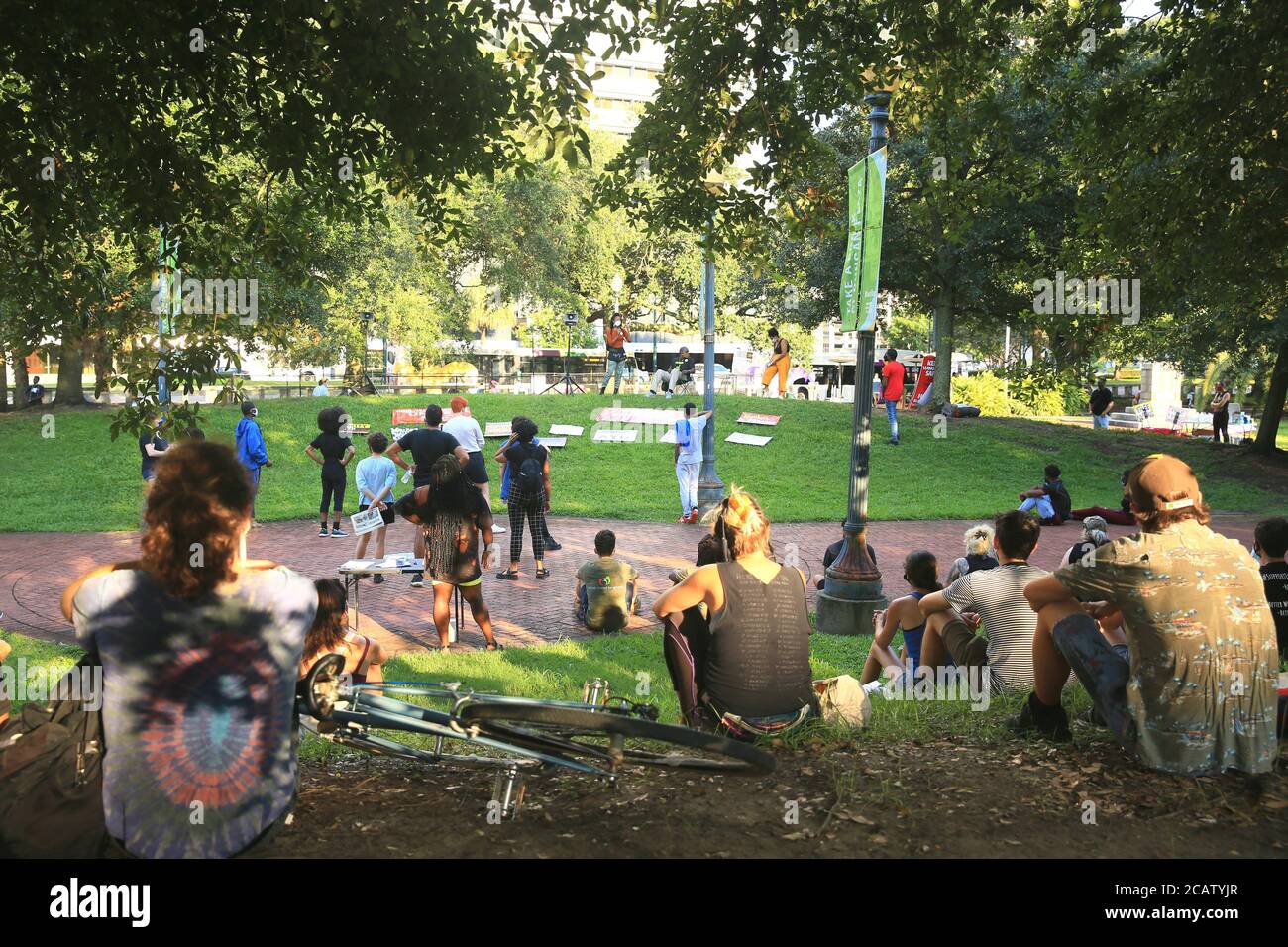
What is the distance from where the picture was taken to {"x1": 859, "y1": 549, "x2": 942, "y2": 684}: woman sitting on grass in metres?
6.76

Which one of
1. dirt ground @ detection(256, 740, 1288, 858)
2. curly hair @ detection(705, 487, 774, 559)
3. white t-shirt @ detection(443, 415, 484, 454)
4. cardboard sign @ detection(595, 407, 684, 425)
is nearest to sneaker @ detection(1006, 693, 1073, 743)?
dirt ground @ detection(256, 740, 1288, 858)

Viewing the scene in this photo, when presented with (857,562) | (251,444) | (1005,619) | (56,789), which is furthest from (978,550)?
(251,444)

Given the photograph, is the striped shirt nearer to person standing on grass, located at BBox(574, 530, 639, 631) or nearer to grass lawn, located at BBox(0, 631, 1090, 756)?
grass lawn, located at BBox(0, 631, 1090, 756)

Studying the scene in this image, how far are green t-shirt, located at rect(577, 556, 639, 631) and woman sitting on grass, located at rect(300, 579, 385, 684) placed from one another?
378 centimetres

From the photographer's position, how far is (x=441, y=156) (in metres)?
6.16

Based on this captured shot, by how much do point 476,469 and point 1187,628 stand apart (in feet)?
30.3

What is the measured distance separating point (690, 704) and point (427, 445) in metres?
6.84

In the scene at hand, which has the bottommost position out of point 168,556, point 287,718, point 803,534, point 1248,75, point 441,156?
point 803,534

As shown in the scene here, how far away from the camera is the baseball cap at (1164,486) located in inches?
154

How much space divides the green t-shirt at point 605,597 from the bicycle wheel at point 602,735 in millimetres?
5465

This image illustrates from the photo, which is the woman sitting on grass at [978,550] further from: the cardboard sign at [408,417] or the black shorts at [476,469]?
the cardboard sign at [408,417]

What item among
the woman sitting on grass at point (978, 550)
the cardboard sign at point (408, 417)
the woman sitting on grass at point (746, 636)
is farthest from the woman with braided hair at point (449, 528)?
the cardboard sign at point (408, 417)
